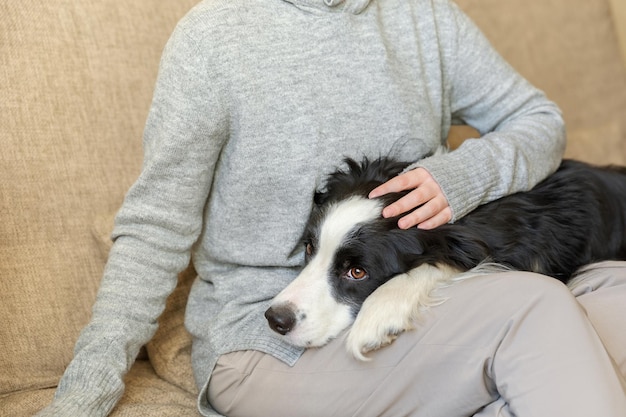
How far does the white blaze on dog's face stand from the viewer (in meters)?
1.32

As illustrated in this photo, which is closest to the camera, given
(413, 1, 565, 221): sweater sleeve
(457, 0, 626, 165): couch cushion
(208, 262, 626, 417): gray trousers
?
(208, 262, 626, 417): gray trousers

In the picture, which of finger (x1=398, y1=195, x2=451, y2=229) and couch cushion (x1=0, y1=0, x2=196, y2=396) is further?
couch cushion (x1=0, y1=0, x2=196, y2=396)

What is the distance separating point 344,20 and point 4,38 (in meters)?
0.83

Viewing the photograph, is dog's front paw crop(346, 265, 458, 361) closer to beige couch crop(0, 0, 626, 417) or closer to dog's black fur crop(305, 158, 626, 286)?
dog's black fur crop(305, 158, 626, 286)

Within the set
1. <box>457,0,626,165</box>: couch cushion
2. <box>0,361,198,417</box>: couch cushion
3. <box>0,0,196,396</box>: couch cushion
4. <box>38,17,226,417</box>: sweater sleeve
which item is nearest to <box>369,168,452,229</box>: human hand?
<box>38,17,226,417</box>: sweater sleeve

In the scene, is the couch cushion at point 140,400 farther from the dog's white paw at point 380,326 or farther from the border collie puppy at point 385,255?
the dog's white paw at point 380,326

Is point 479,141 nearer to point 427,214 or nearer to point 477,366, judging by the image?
point 427,214

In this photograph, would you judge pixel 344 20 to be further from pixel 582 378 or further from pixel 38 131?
pixel 582 378

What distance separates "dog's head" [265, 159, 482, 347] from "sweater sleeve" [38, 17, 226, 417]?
10.8 inches

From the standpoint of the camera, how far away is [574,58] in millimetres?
2529

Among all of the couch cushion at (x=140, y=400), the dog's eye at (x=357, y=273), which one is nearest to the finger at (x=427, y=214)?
the dog's eye at (x=357, y=273)

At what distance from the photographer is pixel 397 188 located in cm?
138

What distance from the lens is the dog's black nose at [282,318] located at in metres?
1.32

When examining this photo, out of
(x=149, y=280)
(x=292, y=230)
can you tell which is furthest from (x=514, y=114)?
(x=149, y=280)
